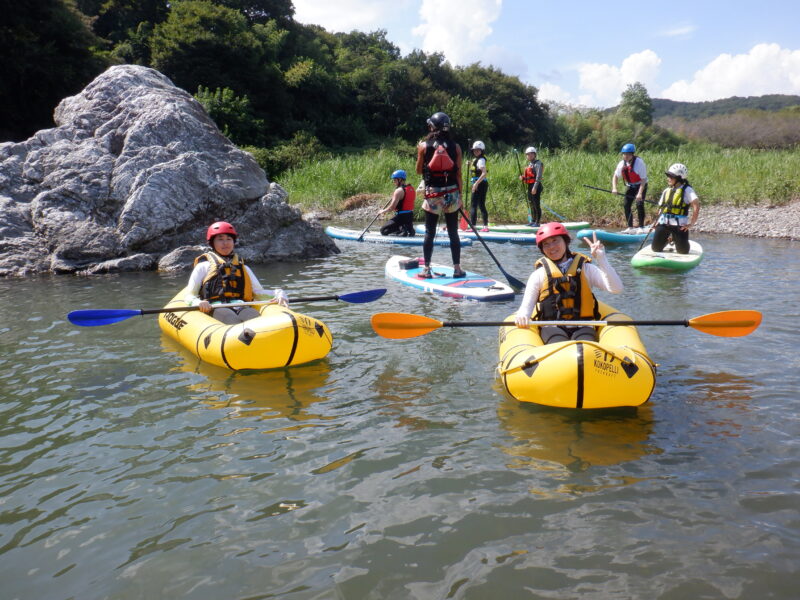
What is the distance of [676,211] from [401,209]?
4.96 meters

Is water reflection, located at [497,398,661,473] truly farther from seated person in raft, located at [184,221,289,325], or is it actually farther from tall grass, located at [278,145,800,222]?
tall grass, located at [278,145,800,222]

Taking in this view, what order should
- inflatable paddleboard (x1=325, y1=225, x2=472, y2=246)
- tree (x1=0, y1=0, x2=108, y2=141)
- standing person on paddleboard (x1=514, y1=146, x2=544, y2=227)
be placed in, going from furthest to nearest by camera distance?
tree (x1=0, y1=0, x2=108, y2=141) → standing person on paddleboard (x1=514, y1=146, x2=544, y2=227) → inflatable paddleboard (x1=325, y1=225, x2=472, y2=246)

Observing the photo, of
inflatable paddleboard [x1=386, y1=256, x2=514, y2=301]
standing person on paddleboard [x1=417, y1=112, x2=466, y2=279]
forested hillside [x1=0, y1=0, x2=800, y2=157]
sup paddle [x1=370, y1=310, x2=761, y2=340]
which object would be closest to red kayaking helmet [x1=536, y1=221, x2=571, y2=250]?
sup paddle [x1=370, y1=310, x2=761, y2=340]

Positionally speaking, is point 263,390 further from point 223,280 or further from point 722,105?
point 722,105

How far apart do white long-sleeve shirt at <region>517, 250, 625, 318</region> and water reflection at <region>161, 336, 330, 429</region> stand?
149 cm

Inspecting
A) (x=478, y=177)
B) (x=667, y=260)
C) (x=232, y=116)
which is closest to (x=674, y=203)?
(x=667, y=260)

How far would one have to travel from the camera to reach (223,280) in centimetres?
523

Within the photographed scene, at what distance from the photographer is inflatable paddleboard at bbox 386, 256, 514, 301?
650cm

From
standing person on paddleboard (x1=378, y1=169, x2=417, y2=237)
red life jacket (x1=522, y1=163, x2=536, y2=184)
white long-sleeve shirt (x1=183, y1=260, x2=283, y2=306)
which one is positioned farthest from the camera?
red life jacket (x1=522, y1=163, x2=536, y2=184)

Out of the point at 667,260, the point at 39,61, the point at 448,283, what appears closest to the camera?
the point at 448,283

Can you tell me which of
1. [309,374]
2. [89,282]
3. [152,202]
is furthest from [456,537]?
[152,202]

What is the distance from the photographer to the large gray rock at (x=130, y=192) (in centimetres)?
892

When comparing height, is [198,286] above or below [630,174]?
below

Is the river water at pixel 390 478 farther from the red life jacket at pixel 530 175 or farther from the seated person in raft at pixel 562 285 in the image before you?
the red life jacket at pixel 530 175
